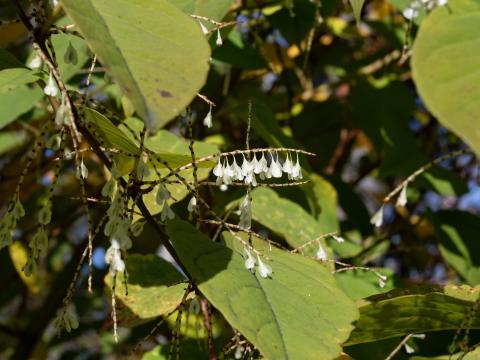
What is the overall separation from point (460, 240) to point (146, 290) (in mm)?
Answer: 645

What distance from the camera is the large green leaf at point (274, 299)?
72cm

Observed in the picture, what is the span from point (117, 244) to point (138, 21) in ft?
0.68

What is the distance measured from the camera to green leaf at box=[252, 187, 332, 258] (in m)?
1.18

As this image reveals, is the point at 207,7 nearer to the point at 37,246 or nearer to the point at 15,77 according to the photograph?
the point at 15,77

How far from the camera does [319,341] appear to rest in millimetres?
760

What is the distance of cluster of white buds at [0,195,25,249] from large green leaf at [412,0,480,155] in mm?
406

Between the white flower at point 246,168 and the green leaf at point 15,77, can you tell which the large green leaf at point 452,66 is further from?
the green leaf at point 15,77

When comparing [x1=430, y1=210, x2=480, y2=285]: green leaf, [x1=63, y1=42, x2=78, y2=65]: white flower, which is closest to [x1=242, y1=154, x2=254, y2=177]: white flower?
[x1=63, y1=42, x2=78, y2=65]: white flower

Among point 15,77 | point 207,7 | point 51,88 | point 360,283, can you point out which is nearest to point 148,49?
point 51,88

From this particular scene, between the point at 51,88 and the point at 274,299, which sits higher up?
the point at 51,88

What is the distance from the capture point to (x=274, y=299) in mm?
787

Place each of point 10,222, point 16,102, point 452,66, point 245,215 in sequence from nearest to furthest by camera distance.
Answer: point 452,66 → point 10,222 → point 245,215 → point 16,102

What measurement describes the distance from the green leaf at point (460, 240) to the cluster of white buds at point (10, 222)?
33.0 inches

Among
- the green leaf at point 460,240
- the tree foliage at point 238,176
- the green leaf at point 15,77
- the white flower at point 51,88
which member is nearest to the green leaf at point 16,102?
the tree foliage at point 238,176
